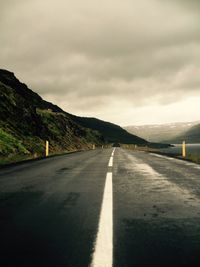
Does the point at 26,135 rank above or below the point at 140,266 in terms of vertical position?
above

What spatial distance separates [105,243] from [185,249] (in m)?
0.86

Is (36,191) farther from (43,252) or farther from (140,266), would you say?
(140,266)

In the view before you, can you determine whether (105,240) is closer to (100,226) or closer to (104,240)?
(104,240)

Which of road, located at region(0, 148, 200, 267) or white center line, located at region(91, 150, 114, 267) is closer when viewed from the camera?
white center line, located at region(91, 150, 114, 267)

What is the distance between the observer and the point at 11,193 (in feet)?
25.1

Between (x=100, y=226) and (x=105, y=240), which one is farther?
(x=100, y=226)

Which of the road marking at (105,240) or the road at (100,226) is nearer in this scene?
the road marking at (105,240)

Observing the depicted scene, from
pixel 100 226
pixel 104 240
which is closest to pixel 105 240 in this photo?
pixel 104 240

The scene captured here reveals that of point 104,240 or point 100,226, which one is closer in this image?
point 104,240

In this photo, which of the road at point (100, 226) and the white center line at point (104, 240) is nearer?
the white center line at point (104, 240)

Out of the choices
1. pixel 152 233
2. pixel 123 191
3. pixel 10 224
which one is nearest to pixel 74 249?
pixel 152 233

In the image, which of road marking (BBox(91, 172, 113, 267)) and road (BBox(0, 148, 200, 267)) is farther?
road (BBox(0, 148, 200, 267))

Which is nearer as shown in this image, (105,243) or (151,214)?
(105,243)

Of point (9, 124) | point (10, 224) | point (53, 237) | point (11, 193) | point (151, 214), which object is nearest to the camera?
point (53, 237)
